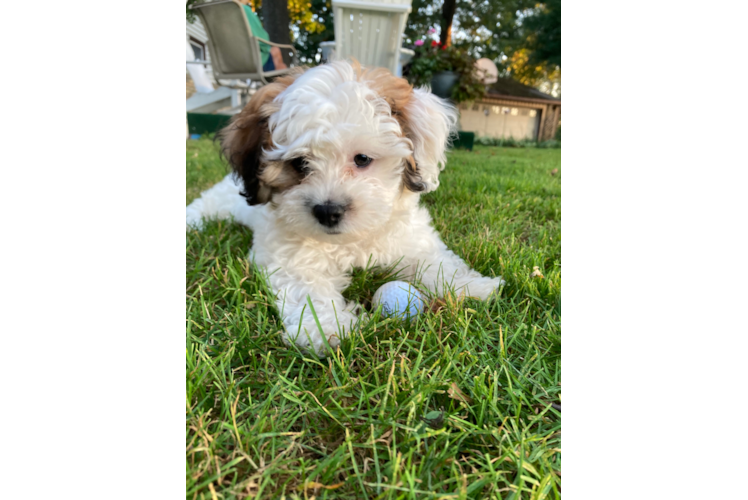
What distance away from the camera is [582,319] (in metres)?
1.05

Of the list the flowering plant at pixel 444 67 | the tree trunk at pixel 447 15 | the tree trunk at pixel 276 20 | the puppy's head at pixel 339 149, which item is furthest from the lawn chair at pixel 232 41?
the tree trunk at pixel 447 15

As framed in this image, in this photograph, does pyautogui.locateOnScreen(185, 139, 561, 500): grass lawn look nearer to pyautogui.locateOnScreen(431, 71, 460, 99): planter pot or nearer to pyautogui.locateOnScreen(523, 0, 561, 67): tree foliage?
pyautogui.locateOnScreen(431, 71, 460, 99): planter pot

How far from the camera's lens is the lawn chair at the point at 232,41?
7.28 m

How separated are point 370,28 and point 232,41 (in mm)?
3300

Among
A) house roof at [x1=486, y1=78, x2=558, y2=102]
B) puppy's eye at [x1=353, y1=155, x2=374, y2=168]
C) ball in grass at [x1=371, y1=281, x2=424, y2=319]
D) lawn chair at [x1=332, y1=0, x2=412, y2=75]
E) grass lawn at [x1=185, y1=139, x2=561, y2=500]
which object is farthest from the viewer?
house roof at [x1=486, y1=78, x2=558, y2=102]

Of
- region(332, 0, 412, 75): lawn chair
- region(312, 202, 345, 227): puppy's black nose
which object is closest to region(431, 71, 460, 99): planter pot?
region(332, 0, 412, 75): lawn chair

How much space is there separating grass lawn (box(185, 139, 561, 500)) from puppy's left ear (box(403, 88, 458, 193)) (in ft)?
2.42

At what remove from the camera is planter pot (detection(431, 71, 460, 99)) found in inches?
356

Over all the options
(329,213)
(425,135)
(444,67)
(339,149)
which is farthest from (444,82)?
(329,213)
